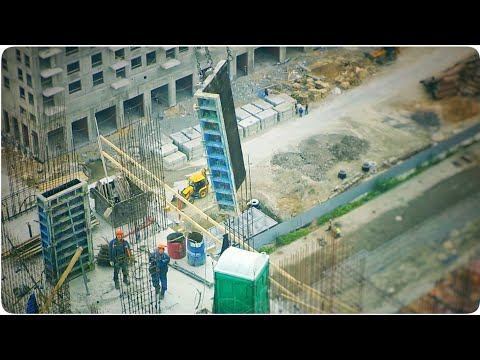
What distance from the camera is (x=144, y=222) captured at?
121 feet

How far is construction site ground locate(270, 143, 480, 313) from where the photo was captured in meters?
34.8

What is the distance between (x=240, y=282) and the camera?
3438 centimetres

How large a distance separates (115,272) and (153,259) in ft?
2.61

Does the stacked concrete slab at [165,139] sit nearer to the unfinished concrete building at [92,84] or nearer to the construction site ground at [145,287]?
the unfinished concrete building at [92,84]

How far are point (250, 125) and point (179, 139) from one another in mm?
1457

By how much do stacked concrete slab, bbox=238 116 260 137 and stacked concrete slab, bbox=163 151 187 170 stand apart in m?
1.29

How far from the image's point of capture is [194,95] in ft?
118

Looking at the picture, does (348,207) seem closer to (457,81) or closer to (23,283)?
(457,81)

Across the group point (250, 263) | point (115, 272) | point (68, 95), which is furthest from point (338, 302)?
point (68, 95)

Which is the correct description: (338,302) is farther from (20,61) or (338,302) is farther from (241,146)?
(20,61)

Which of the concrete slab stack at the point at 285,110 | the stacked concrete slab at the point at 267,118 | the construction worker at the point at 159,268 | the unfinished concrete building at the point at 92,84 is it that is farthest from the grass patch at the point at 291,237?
the unfinished concrete building at the point at 92,84

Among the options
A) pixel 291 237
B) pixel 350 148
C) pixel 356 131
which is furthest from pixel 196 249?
pixel 356 131
